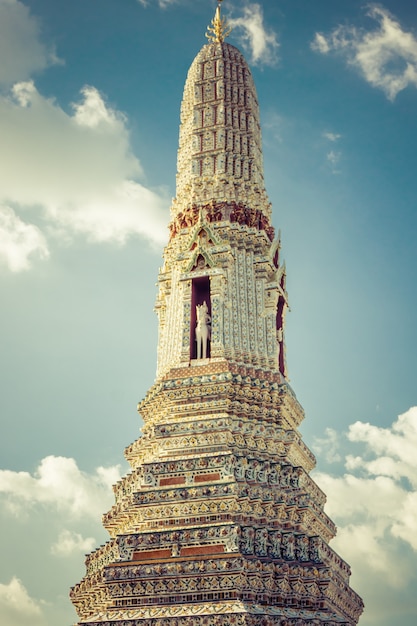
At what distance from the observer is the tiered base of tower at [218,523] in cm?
2028

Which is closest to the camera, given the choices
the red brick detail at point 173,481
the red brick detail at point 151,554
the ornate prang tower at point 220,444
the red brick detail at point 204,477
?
the ornate prang tower at point 220,444

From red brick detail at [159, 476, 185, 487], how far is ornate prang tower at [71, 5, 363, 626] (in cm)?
3

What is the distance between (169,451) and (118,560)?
358 centimetres

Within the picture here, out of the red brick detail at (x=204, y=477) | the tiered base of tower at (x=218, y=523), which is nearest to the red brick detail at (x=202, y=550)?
the tiered base of tower at (x=218, y=523)

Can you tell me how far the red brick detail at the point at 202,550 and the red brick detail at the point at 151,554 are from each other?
1.43 feet

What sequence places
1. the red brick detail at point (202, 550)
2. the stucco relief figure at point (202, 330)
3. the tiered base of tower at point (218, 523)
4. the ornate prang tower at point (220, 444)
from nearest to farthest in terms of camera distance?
the tiered base of tower at point (218, 523)
the ornate prang tower at point (220, 444)
the red brick detail at point (202, 550)
the stucco relief figure at point (202, 330)

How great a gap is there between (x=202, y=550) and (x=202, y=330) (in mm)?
7975

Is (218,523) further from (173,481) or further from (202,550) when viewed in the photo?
(173,481)

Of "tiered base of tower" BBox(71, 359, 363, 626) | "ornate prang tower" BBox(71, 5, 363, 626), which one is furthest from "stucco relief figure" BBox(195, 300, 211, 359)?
"tiered base of tower" BBox(71, 359, 363, 626)

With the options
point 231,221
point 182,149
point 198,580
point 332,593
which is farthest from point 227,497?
point 182,149

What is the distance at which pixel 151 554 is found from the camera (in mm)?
21203

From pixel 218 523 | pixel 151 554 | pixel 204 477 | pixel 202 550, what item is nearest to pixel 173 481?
pixel 204 477

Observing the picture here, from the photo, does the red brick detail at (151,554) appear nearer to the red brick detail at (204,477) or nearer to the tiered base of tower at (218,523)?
the tiered base of tower at (218,523)

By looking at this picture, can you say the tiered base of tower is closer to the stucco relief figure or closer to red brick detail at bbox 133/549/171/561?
red brick detail at bbox 133/549/171/561
